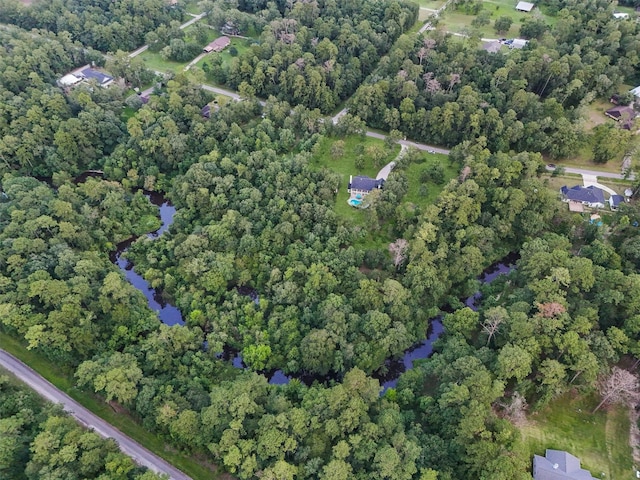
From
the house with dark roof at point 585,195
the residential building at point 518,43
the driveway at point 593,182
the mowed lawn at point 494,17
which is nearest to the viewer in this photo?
the house with dark roof at point 585,195

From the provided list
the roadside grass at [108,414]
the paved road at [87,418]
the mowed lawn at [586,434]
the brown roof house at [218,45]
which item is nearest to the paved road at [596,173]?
the mowed lawn at [586,434]

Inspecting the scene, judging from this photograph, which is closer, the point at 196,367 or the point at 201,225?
the point at 196,367

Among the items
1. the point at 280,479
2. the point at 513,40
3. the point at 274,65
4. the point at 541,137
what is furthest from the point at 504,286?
the point at 513,40

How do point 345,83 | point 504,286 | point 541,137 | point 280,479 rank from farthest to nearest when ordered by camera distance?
1. point 345,83
2. point 541,137
3. point 504,286
4. point 280,479

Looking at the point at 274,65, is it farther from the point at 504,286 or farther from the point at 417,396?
the point at 417,396

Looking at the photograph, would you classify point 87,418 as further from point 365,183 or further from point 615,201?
point 615,201

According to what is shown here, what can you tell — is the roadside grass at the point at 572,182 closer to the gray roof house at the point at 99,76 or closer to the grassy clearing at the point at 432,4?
the grassy clearing at the point at 432,4

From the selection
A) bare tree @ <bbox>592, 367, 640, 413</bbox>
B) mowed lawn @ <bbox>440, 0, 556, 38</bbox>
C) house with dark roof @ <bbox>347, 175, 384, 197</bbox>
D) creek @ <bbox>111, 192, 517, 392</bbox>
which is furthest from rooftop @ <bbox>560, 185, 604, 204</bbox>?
mowed lawn @ <bbox>440, 0, 556, 38</bbox>
